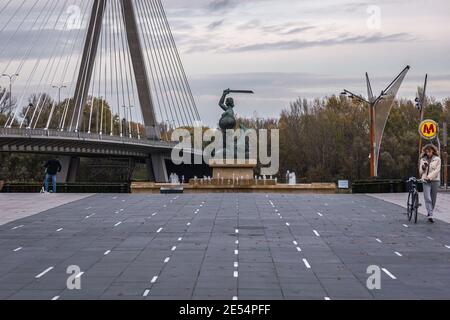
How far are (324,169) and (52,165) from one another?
61.9 meters

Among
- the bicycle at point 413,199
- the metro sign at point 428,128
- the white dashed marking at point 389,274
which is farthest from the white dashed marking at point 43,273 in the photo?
the metro sign at point 428,128

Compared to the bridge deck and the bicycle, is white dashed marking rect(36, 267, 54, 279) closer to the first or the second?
the bicycle

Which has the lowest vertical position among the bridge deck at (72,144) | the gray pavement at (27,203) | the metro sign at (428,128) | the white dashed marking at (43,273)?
the white dashed marking at (43,273)

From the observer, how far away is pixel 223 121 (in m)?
63.3

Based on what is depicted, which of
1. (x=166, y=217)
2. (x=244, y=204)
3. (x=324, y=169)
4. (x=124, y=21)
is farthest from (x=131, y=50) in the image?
(x=166, y=217)

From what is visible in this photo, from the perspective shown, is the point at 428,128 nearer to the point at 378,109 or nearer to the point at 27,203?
the point at 27,203

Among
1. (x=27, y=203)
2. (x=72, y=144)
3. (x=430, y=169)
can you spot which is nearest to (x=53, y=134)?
(x=72, y=144)

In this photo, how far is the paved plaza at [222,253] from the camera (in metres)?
14.3

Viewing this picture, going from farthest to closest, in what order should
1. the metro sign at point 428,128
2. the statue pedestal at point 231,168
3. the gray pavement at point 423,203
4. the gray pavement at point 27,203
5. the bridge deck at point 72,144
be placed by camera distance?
the bridge deck at point 72,144 → the statue pedestal at point 231,168 → the metro sign at point 428,128 → the gray pavement at point 27,203 → the gray pavement at point 423,203

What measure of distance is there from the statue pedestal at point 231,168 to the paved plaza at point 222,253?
27.8 m

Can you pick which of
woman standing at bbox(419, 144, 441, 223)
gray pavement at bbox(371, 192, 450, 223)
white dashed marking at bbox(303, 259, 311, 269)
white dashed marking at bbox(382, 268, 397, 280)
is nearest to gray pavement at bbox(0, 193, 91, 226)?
white dashed marking at bbox(303, 259, 311, 269)

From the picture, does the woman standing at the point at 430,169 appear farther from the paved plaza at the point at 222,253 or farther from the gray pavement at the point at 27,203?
the gray pavement at the point at 27,203

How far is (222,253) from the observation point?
61.2 feet
